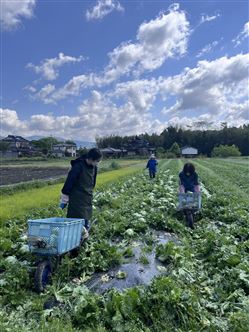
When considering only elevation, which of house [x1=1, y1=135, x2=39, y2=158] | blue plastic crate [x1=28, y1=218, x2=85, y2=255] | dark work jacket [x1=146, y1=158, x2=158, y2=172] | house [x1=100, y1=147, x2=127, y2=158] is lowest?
house [x1=100, y1=147, x2=127, y2=158]

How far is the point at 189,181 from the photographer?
993cm

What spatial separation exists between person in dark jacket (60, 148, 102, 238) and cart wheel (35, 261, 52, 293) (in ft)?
3.69

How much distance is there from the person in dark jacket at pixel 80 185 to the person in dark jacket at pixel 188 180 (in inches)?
152

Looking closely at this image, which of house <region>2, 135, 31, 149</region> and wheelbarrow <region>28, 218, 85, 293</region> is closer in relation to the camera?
wheelbarrow <region>28, 218, 85, 293</region>

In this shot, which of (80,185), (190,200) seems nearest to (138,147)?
(190,200)

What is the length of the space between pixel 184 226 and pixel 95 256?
3.64 metres

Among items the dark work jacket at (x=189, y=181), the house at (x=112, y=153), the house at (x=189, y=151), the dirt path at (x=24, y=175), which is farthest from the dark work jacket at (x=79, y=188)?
the house at (x=112, y=153)

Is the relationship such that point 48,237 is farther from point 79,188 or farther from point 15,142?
point 15,142

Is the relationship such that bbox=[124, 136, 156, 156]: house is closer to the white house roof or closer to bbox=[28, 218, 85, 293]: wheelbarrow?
the white house roof

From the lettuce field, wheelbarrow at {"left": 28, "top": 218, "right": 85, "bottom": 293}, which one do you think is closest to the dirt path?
the lettuce field

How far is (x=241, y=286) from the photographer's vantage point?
4863mm

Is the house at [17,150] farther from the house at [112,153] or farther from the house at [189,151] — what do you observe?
the house at [189,151]

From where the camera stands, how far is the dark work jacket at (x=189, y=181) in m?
9.84

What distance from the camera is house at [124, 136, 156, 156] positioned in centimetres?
11065
